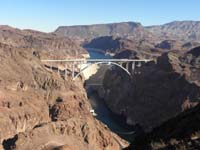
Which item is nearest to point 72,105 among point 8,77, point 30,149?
point 8,77

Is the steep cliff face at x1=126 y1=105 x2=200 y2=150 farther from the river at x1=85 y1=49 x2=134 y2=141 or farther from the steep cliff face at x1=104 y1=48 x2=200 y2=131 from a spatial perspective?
the river at x1=85 y1=49 x2=134 y2=141

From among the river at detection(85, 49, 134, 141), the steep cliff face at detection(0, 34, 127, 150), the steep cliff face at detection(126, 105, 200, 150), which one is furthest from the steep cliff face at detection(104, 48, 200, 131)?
the steep cliff face at detection(126, 105, 200, 150)

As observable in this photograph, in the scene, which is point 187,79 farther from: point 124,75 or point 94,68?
point 94,68

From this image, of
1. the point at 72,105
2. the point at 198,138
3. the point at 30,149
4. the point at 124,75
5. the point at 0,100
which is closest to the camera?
the point at 198,138

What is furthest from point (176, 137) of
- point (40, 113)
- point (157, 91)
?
point (157, 91)

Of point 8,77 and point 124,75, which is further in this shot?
point 124,75

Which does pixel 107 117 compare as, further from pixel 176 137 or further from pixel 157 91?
pixel 176 137

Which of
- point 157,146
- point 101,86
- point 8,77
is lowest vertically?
point 101,86
